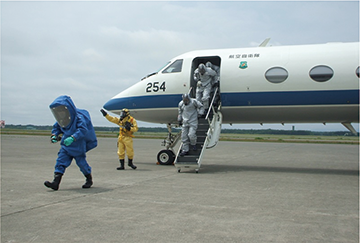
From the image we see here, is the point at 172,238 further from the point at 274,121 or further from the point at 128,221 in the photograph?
the point at 274,121

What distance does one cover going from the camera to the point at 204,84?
42.2ft

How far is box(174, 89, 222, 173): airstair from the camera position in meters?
11.3

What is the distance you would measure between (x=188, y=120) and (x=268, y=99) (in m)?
2.82

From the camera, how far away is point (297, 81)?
1192cm

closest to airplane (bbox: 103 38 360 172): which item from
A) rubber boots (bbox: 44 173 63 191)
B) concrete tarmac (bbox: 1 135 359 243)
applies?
concrete tarmac (bbox: 1 135 359 243)

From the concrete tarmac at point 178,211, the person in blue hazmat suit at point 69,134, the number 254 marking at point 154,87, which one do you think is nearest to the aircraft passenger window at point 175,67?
the number 254 marking at point 154,87

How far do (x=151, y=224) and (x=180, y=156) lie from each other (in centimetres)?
658

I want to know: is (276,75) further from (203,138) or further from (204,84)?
(203,138)

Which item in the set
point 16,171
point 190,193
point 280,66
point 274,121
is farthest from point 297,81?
point 16,171

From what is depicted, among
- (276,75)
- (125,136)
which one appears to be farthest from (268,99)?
(125,136)

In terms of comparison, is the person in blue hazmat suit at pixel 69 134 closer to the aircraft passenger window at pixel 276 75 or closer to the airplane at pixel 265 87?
the airplane at pixel 265 87

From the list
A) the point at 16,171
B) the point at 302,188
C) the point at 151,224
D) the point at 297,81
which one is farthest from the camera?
the point at 297,81

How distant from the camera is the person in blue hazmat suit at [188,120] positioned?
1176cm

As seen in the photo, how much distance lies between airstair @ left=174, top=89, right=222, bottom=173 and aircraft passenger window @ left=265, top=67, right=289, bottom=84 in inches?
75.9
